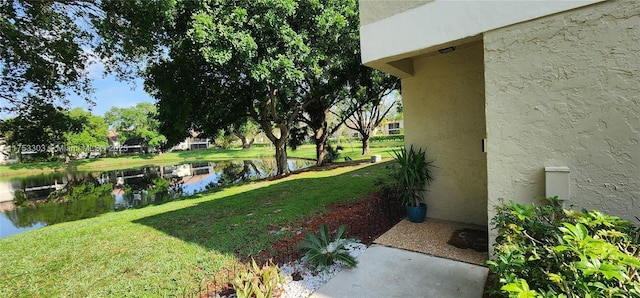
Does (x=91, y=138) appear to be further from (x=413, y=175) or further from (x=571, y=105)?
(x=571, y=105)

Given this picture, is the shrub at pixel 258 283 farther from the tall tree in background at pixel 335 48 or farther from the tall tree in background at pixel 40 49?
the tall tree in background at pixel 40 49

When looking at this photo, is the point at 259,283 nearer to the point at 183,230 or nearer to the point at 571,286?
the point at 571,286

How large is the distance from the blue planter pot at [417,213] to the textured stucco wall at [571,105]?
1623mm

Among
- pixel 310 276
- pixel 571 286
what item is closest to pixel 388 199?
pixel 310 276

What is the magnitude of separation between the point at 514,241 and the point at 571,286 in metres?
0.50

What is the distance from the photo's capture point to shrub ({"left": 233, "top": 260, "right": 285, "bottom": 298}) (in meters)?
2.45

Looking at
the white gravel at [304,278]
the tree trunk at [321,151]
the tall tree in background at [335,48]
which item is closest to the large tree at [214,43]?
the tall tree in background at [335,48]

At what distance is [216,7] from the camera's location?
737 centimetres

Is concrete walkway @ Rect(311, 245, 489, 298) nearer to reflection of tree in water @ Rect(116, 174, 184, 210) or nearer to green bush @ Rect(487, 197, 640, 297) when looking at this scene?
green bush @ Rect(487, 197, 640, 297)

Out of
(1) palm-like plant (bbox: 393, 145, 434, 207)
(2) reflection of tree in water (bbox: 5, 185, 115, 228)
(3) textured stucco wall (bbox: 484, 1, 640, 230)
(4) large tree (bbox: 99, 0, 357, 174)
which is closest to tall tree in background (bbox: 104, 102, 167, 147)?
(2) reflection of tree in water (bbox: 5, 185, 115, 228)

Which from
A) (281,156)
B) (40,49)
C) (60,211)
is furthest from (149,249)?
(281,156)

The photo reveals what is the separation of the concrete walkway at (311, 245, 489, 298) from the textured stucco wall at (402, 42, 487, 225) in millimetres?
1513

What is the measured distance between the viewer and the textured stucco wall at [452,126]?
4.17 metres

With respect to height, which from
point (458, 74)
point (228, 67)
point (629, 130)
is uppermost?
point (228, 67)
